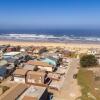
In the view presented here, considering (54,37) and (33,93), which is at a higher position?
(33,93)

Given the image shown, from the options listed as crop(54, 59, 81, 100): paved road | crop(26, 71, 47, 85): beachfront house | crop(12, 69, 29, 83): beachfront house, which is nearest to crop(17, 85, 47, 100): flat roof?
crop(54, 59, 81, 100): paved road

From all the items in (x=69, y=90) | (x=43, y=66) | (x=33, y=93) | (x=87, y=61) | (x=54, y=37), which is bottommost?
(x=69, y=90)

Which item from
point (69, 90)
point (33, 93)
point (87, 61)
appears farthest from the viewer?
point (87, 61)

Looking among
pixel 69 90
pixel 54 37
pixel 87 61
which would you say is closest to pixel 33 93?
pixel 69 90

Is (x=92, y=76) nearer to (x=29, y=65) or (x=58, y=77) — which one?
(x=58, y=77)

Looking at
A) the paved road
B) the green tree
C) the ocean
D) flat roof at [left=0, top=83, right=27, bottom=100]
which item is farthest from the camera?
the ocean

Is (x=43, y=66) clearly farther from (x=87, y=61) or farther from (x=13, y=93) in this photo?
(x=13, y=93)

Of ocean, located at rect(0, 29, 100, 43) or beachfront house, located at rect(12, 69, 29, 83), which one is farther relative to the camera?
ocean, located at rect(0, 29, 100, 43)

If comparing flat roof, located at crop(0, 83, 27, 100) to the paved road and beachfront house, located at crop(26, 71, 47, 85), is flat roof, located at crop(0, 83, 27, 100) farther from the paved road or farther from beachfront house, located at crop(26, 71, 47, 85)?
beachfront house, located at crop(26, 71, 47, 85)

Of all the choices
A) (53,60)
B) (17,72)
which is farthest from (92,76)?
(17,72)
